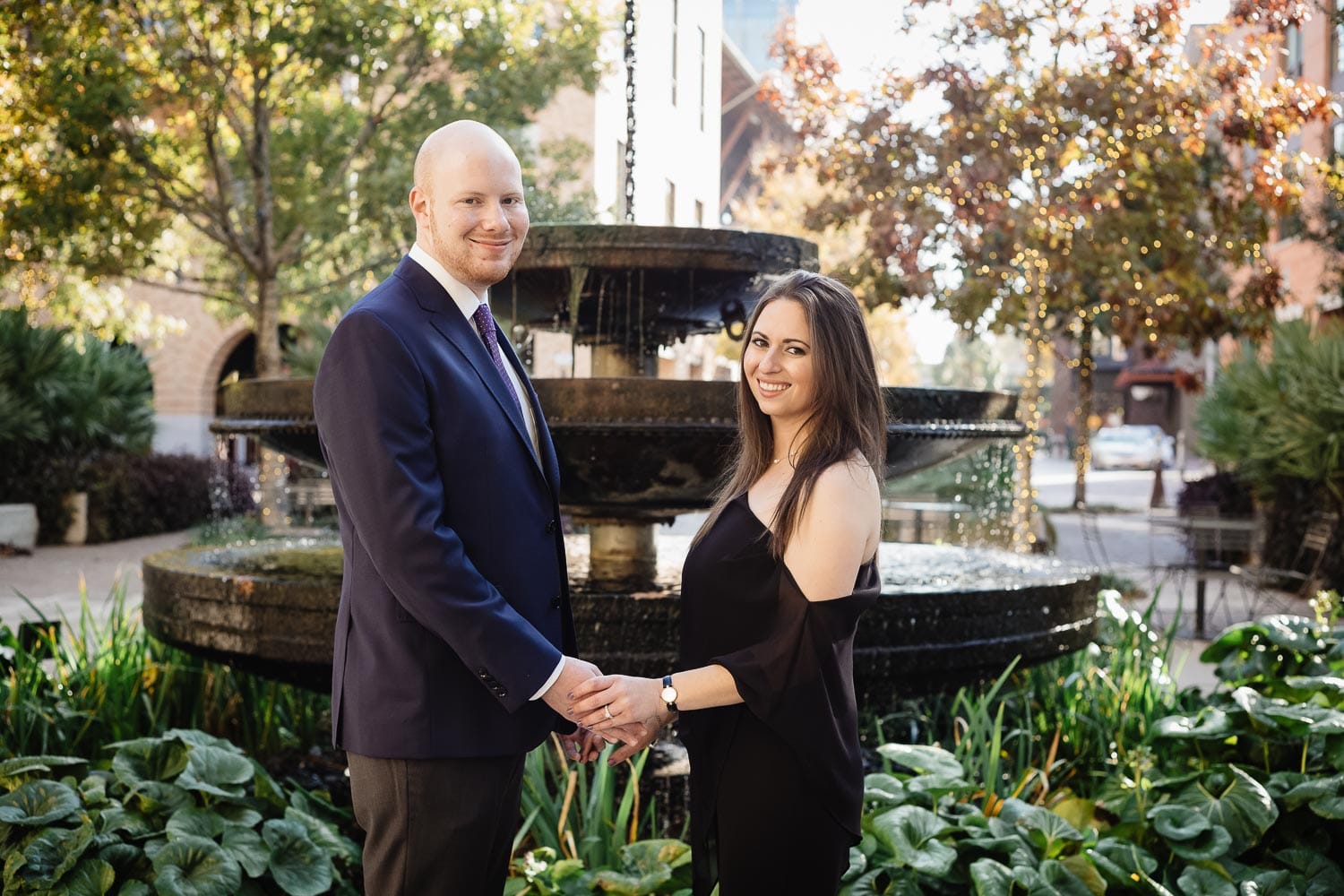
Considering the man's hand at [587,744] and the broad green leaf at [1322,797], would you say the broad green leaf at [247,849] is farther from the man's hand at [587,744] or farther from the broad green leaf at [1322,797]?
the broad green leaf at [1322,797]

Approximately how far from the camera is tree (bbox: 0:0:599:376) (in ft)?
41.0

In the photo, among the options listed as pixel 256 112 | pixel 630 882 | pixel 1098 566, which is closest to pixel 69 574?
pixel 256 112

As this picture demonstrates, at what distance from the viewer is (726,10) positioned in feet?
130

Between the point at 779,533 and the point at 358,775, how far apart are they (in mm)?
846

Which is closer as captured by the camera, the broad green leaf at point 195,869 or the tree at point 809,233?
the broad green leaf at point 195,869

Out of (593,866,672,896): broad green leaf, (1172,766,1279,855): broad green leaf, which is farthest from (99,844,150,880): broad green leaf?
(1172,766,1279,855): broad green leaf

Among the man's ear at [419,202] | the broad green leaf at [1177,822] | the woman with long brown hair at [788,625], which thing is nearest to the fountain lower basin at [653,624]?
the broad green leaf at [1177,822]

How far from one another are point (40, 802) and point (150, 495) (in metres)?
15.2

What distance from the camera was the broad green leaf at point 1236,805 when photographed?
341cm

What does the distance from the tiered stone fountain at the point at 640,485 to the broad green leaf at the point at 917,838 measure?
735mm

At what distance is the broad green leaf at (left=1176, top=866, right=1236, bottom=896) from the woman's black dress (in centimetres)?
128

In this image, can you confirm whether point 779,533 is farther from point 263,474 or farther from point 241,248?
point 241,248

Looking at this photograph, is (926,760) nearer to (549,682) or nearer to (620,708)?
(620,708)

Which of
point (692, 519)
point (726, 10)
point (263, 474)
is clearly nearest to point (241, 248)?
point (263, 474)
